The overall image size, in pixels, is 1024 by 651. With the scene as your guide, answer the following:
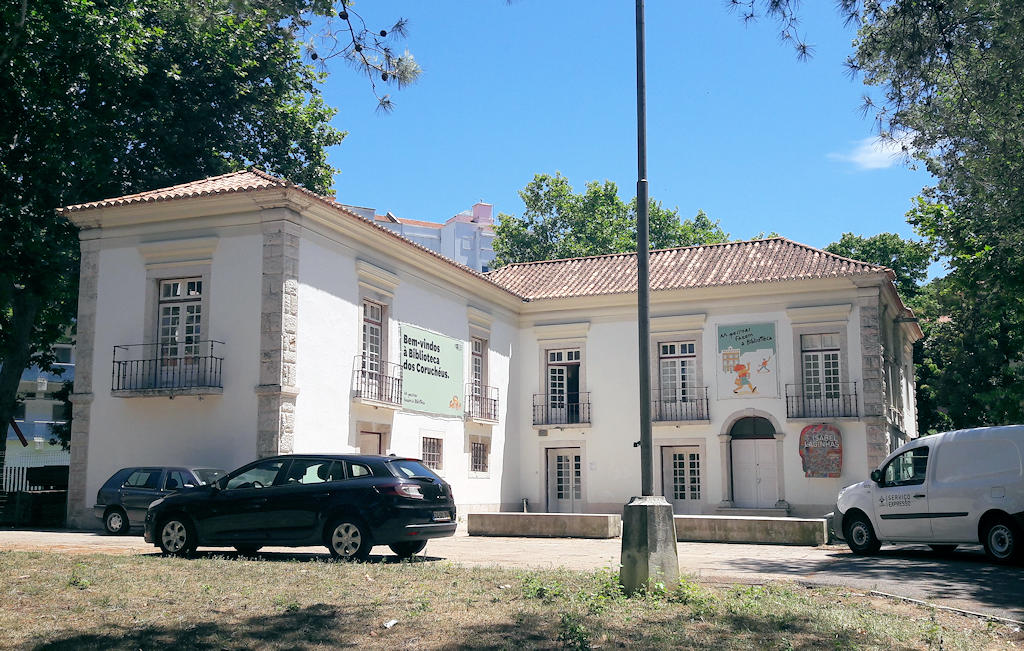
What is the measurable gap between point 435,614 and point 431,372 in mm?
16393

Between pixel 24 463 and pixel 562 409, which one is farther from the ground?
pixel 562 409

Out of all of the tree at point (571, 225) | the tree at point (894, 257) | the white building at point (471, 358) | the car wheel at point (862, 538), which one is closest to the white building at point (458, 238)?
the tree at point (571, 225)

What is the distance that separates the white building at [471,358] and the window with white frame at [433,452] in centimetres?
8

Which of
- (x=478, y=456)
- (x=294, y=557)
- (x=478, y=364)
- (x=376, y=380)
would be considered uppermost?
(x=478, y=364)

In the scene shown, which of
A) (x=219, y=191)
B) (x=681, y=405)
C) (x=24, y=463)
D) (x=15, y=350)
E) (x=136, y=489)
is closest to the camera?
(x=136, y=489)

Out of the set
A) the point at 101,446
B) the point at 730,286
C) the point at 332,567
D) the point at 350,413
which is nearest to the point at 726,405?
the point at 730,286

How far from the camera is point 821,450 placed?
1008 inches

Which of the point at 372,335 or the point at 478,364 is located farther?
the point at 478,364

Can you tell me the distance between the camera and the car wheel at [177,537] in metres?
13.2

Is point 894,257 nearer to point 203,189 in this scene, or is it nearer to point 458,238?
point 203,189

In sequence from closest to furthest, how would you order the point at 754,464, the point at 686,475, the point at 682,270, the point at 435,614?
the point at 435,614 → the point at 754,464 → the point at 686,475 → the point at 682,270

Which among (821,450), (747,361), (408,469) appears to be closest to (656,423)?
(747,361)

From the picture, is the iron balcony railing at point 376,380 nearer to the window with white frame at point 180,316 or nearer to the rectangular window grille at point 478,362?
the window with white frame at point 180,316

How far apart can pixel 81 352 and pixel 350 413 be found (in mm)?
5775
